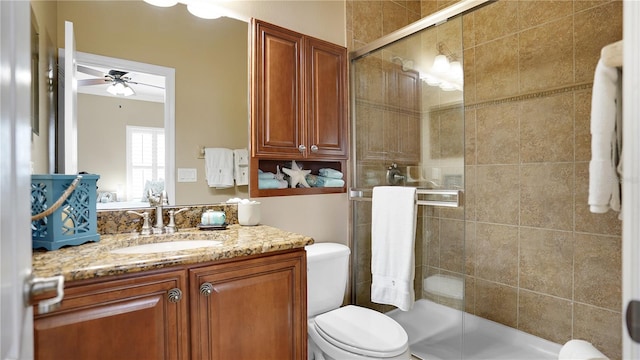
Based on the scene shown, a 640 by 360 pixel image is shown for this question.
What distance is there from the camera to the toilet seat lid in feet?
4.72

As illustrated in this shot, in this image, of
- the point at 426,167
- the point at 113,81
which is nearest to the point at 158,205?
the point at 113,81

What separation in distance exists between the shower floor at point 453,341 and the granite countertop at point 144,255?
3.33 feet

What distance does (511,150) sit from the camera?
2.09 meters

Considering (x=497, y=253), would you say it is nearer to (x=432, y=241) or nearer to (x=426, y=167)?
(x=432, y=241)

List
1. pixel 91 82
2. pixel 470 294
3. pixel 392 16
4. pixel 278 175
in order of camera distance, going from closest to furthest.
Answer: pixel 91 82 → pixel 278 175 → pixel 470 294 → pixel 392 16

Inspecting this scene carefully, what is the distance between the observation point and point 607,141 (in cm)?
66

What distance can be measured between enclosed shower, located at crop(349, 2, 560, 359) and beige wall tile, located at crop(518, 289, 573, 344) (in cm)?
6

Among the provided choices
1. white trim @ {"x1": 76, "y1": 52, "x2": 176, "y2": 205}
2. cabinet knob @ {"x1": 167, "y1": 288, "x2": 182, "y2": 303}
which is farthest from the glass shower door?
cabinet knob @ {"x1": 167, "y1": 288, "x2": 182, "y2": 303}

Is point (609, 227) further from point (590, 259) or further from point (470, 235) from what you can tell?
point (470, 235)

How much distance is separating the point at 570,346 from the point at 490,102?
1.65 meters

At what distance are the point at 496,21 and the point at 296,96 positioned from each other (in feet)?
4.61

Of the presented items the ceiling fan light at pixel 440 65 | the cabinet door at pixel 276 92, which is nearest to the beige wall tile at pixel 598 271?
the ceiling fan light at pixel 440 65

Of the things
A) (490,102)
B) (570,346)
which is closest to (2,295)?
(570,346)

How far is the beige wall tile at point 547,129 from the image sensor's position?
1851 millimetres
